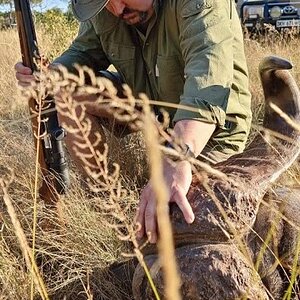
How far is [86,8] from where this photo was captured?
2.76 m

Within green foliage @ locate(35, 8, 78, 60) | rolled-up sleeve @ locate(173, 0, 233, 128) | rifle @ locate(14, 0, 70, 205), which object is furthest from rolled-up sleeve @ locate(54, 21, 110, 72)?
green foliage @ locate(35, 8, 78, 60)

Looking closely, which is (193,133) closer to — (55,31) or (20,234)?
(20,234)

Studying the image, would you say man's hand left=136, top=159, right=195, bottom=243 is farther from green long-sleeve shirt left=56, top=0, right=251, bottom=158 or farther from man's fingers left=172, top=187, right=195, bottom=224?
green long-sleeve shirt left=56, top=0, right=251, bottom=158

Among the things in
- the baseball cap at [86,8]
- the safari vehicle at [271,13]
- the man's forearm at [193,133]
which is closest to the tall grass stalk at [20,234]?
the man's forearm at [193,133]

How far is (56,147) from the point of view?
2969mm

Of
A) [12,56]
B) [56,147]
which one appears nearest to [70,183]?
[56,147]

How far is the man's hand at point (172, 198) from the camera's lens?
175 centimetres

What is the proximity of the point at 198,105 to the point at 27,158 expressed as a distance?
181 centimetres

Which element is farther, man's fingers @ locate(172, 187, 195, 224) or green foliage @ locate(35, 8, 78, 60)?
green foliage @ locate(35, 8, 78, 60)

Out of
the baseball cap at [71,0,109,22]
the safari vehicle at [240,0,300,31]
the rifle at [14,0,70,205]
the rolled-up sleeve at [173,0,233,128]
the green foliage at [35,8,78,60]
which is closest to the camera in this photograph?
A: the rolled-up sleeve at [173,0,233,128]

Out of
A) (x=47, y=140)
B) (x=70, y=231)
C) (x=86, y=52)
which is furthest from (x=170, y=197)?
(x=86, y=52)

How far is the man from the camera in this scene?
2.05m

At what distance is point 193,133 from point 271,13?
790 cm

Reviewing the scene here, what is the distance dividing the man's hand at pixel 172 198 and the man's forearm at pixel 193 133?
193 millimetres
